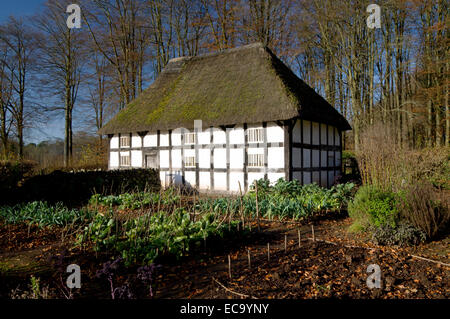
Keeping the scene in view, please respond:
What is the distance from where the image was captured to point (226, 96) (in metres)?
12.3

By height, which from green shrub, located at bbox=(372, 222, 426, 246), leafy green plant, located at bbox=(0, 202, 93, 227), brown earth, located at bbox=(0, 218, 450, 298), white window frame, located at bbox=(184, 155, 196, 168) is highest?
white window frame, located at bbox=(184, 155, 196, 168)

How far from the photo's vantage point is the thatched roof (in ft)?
35.7

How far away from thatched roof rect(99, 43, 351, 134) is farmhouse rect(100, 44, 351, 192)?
4 cm

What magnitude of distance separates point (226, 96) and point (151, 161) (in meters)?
4.29

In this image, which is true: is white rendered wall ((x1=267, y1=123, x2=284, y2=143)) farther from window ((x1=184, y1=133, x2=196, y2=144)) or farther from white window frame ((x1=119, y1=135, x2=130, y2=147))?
white window frame ((x1=119, y1=135, x2=130, y2=147))

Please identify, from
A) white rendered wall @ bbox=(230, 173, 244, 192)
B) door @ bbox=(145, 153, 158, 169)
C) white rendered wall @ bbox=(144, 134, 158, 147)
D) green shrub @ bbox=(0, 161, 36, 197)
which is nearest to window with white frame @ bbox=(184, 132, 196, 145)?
white rendered wall @ bbox=(144, 134, 158, 147)

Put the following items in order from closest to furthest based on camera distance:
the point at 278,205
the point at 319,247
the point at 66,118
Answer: the point at 319,247 → the point at 278,205 → the point at 66,118

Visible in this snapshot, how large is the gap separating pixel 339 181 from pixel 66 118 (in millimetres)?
17260

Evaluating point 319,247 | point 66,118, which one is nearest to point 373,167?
point 319,247

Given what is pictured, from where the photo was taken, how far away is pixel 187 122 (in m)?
12.1

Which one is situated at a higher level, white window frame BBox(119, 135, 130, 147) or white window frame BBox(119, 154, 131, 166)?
white window frame BBox(119, 135, 130, 147)
